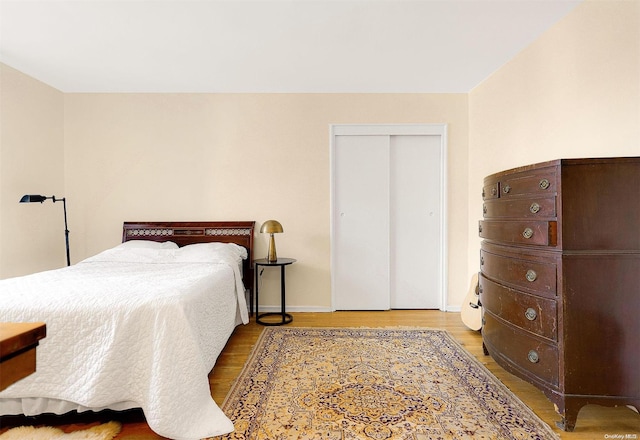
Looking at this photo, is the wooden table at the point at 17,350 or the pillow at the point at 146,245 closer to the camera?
the wooden table at the point at 17,350

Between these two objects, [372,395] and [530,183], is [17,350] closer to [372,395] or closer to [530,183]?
[372,395]

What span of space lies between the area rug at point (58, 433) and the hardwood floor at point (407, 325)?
5 centimetres

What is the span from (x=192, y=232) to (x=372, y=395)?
2605 mm

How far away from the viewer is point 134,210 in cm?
390

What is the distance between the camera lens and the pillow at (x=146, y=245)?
135 inches

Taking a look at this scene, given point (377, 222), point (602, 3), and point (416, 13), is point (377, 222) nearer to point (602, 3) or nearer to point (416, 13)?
point (416, 13)

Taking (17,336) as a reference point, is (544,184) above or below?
above

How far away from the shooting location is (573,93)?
2373 millimetres

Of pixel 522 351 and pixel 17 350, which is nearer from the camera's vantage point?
pixel 17 350

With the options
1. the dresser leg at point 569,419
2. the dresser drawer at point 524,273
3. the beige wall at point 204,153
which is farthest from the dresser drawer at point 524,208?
the beige wall at point 204,153

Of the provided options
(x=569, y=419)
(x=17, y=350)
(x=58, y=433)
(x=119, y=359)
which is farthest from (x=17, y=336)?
(x=569, y=419)

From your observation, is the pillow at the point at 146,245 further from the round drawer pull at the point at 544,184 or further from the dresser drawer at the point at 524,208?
the round drawer pull at the point at 544,184

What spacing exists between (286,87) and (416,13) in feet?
5.54

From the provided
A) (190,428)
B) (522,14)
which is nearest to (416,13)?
(522,14)
